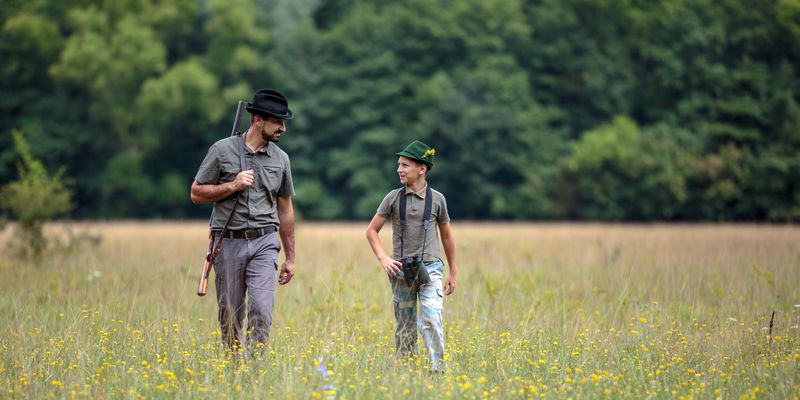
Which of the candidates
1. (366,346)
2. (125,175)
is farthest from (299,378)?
(125,175)

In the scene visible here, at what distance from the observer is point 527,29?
45500 millimetres

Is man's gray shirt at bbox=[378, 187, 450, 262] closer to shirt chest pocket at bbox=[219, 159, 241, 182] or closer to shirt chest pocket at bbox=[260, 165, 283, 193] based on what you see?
shirt chest pocket at bbox=[260, 165, 283, 193]

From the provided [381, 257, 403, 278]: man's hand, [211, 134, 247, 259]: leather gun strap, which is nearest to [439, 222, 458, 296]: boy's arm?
[381, 257, 403, 278]: man's hand

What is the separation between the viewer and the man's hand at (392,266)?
20.5 feet

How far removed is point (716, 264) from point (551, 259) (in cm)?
315

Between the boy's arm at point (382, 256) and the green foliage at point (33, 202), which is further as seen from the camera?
the green foliage at point (33, 202)

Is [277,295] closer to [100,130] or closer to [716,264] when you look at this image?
[716,264]

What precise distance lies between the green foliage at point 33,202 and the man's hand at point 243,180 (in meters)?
8.22

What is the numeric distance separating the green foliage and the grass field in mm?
1282

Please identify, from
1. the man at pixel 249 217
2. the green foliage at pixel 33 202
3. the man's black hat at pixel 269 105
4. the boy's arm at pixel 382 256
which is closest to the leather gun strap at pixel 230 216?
the man at pixel 249 217

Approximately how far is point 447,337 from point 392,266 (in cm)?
145

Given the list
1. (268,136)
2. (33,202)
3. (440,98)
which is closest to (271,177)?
(268,136)

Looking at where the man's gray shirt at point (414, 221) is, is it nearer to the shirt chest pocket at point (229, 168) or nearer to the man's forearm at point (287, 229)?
the man's forearm at point (287, 229)

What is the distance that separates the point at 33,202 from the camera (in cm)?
1341
